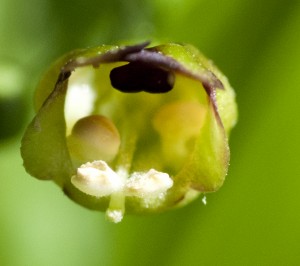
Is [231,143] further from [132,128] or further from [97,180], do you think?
[97,180]

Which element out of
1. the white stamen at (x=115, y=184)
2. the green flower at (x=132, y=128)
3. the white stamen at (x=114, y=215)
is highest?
the green flower at (x=132, y=128)

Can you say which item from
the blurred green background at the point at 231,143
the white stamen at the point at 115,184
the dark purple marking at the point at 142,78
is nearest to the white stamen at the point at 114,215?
the white stamen at the point at 115,184

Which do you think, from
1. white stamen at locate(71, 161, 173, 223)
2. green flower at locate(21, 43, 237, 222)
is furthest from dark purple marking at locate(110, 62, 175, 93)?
white stamen at locate(71, 161, 173, 223)

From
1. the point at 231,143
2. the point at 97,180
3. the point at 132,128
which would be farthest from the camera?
the point at 231,143

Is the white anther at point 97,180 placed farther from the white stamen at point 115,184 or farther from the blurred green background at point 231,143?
the blurred green background at point 231,143

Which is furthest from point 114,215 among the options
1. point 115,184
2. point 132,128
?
point 132,128

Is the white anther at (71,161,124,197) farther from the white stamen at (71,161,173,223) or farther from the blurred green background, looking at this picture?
the blurred green background
